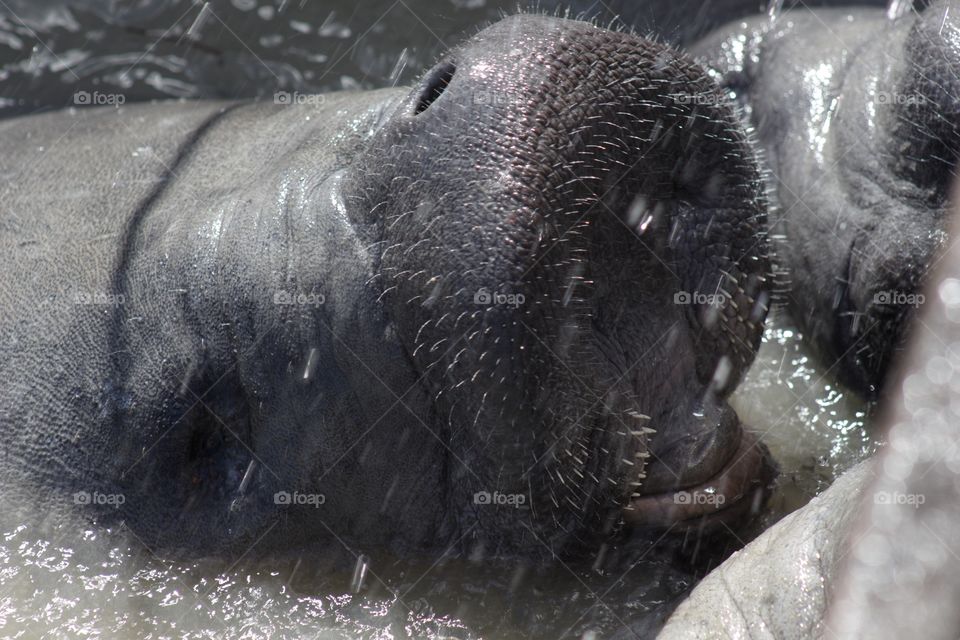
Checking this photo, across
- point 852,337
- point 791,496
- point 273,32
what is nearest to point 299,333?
point 791,496

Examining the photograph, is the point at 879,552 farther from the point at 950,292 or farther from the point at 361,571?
the point at 361,571

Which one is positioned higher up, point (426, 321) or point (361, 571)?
point (426, 321)

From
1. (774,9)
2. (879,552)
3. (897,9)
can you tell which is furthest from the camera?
(774,9)

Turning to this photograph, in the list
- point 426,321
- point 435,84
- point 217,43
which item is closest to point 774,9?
point 435,84

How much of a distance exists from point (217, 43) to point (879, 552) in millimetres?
4805

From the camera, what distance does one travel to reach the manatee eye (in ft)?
9.59

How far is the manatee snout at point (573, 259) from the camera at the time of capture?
2.62 m

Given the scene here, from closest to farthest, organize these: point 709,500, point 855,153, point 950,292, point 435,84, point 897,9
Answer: point 950,292, point 435,84, point 709,500, point 855,153, point 897,9

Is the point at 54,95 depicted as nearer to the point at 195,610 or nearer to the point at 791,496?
the point at 195,610

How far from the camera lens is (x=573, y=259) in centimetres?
267

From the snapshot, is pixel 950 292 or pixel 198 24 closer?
pixel 950 292

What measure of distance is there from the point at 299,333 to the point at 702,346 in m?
1.08

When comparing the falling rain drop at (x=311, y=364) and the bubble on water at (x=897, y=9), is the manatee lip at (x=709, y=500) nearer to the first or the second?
the falling rain drop at (x=311, y=364)

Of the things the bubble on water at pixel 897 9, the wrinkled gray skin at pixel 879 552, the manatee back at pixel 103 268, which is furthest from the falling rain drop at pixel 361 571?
the bubble on water at pixel 897 9
